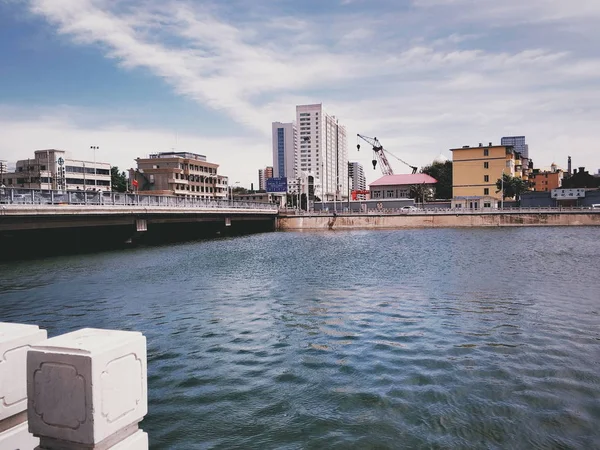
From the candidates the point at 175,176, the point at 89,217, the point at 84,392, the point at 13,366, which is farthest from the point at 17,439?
the point at 175,176

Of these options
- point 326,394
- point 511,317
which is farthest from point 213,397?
point 511,317

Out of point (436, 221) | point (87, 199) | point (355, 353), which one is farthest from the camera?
point (436, 221)

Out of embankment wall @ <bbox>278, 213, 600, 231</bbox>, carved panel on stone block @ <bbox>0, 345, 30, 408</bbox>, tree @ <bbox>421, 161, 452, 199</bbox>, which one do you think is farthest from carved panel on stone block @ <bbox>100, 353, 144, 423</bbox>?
tree @ <bbox>421, 161, 452, 199</bbox>

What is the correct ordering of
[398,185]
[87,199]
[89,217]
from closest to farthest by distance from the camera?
[87,199] < [89,217] < [398,185]

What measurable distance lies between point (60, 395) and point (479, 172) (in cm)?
13445

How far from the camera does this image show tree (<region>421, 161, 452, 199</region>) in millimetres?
150500

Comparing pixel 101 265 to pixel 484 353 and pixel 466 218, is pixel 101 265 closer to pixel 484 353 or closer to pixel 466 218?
pixel 484 353

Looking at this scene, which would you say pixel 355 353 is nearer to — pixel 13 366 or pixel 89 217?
pixel 13 366

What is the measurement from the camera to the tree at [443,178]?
150m

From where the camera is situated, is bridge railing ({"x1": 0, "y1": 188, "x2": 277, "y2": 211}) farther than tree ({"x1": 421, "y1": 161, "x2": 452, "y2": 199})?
No

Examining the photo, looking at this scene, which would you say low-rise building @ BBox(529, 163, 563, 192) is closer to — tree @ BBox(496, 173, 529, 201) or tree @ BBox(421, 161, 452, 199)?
tree @ BBox(421, 161, 452, 199)

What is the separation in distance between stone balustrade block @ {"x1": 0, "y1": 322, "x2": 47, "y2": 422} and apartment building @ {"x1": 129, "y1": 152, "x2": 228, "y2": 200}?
130105mm

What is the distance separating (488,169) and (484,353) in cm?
12333

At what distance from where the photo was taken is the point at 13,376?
4.59 m
